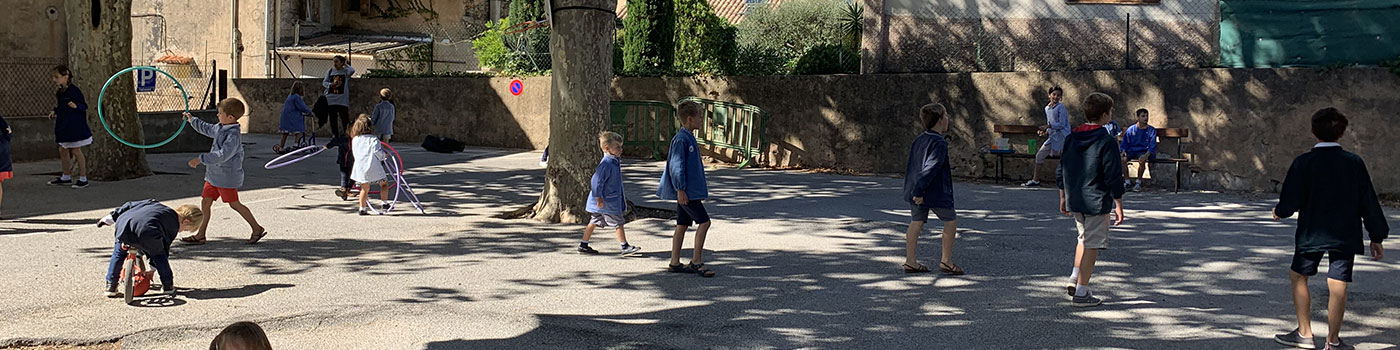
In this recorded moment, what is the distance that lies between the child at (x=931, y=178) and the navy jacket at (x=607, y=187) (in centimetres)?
218

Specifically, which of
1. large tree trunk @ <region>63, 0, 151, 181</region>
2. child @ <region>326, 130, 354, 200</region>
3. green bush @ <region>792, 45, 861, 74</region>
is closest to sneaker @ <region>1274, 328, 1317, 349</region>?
child @ <region>326, 130, 354, 200</region>

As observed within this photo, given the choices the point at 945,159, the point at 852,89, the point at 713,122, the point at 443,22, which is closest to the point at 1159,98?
the point at 852,89

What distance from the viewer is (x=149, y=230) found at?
22.3ft

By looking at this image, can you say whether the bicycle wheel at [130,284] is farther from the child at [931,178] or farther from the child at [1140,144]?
the child at [1140,144]

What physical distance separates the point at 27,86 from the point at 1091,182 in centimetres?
1749

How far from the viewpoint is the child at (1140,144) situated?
600 inches

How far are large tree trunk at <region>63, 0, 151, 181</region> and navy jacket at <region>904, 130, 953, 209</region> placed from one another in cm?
1053

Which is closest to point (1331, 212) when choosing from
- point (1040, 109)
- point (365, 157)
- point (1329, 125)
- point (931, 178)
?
point (1329, 125)

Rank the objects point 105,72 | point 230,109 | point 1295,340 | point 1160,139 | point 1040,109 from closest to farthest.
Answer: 1. point 1295,340
2. point 230,109
3. point 105,72
4. point 1160,139
5. point 1040,109

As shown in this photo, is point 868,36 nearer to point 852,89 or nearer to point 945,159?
point 852,89

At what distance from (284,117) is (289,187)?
5921mm

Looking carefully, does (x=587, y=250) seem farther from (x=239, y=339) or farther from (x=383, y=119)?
(x=383, y=119)

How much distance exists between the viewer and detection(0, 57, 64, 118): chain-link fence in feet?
60.6

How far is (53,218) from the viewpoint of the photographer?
11188mm
